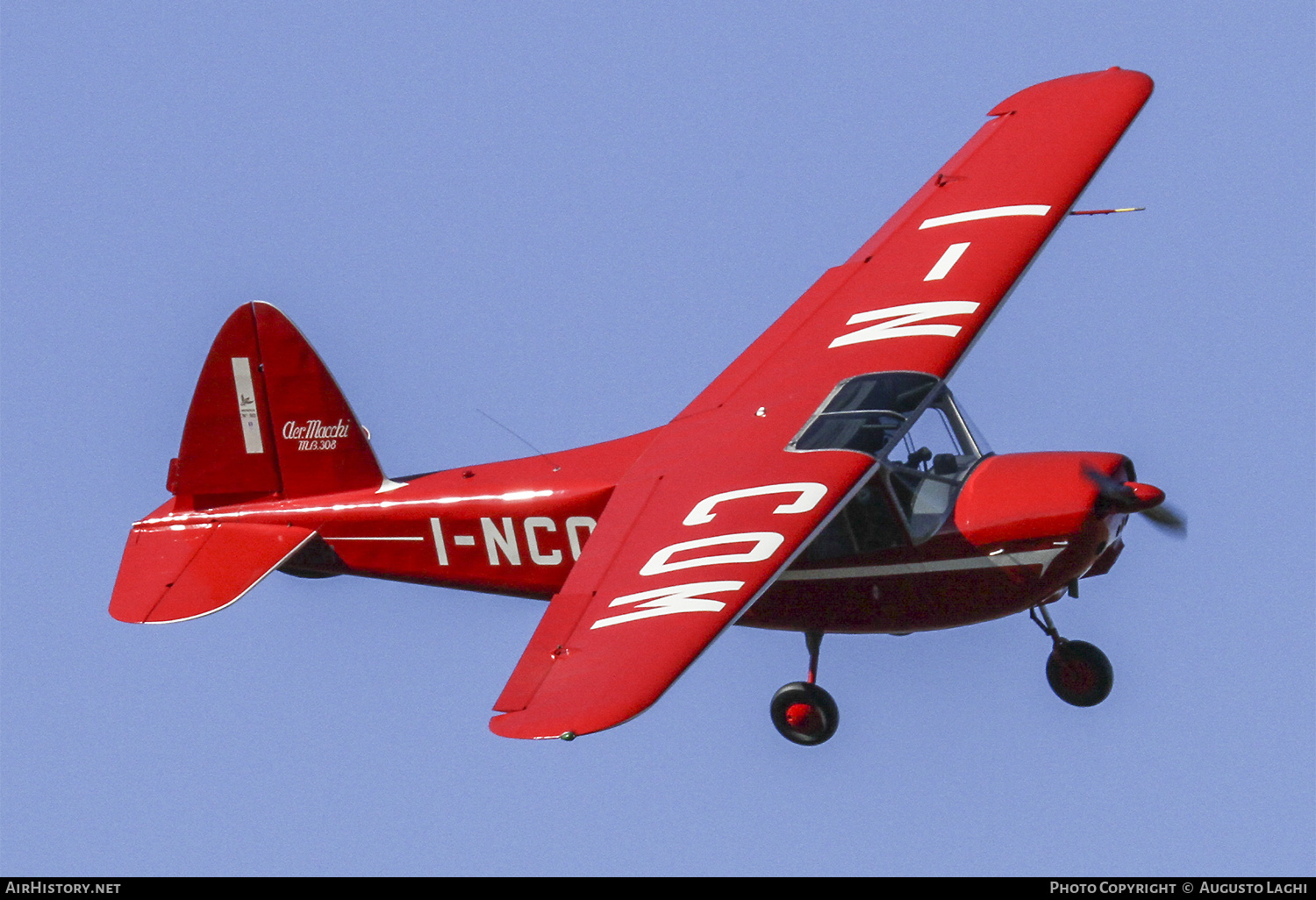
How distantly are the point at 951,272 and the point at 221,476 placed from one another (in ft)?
19.7

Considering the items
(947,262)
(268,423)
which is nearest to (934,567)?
(947,262)

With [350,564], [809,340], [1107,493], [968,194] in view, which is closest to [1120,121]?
[968,194]

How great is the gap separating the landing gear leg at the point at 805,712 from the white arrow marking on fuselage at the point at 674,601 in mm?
2603

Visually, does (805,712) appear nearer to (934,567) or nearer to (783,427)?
(934,567)

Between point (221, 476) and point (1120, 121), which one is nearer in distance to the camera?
point (221, 476)

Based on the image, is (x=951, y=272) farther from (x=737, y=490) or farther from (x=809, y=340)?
(x=737, y=490)

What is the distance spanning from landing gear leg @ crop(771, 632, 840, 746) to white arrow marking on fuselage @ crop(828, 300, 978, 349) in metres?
2.34

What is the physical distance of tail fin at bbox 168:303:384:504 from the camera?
17.3m

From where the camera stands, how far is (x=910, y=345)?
638 inches

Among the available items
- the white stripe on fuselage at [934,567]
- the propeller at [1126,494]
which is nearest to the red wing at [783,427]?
the white stripe on fuselage at [934,567]

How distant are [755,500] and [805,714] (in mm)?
2082

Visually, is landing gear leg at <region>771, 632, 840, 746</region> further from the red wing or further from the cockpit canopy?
the red wing

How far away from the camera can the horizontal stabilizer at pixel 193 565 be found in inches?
645

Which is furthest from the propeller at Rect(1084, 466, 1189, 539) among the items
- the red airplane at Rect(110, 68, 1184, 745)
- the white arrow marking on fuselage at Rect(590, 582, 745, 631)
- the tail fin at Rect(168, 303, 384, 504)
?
the tail fin at Rect(168, 303, 384, 504)
